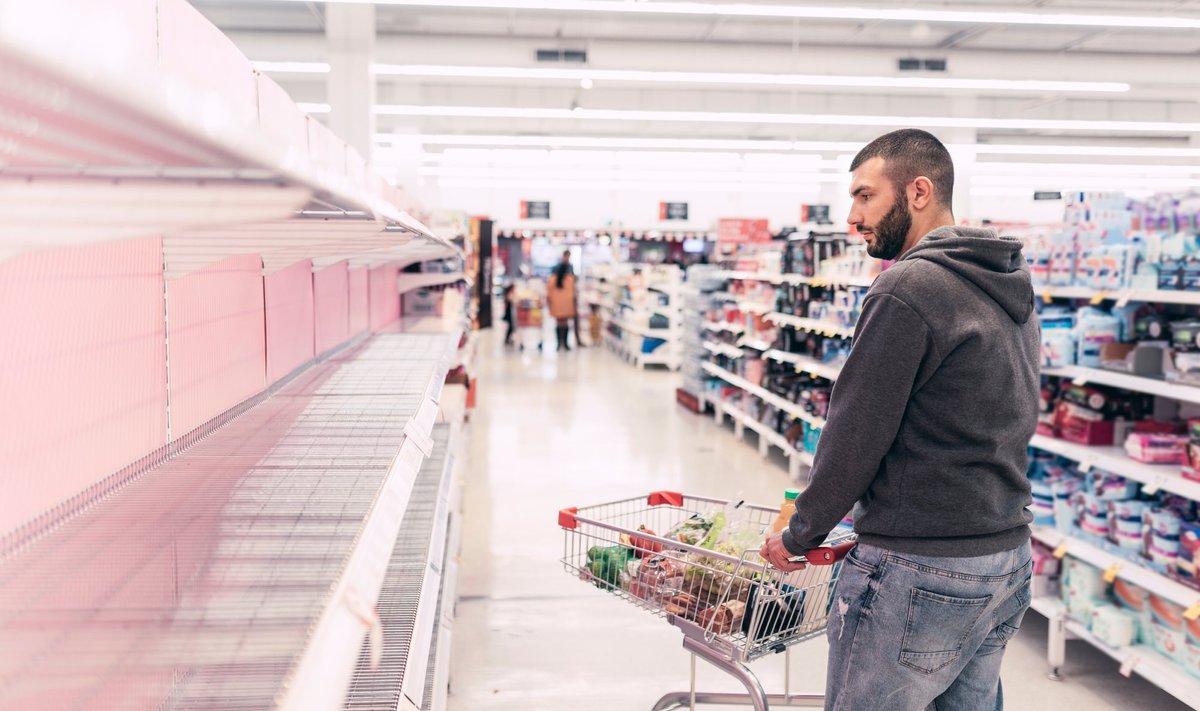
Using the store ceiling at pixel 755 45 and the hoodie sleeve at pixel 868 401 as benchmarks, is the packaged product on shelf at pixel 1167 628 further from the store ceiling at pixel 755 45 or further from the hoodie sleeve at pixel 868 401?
the store ceiling at pixel 755 45

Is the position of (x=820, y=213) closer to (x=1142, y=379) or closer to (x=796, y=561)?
(x=1142, y=379)

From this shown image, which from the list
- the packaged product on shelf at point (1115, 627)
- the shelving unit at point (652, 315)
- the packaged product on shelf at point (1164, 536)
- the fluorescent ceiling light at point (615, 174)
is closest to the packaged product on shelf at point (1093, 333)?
the packaged product on shelf at point (1164, 536)

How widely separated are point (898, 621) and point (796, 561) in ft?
0.97

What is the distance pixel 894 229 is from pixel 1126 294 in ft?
7.23

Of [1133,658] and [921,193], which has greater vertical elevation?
[921,193]

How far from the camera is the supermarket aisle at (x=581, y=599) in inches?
145

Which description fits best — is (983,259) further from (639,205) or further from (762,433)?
(639,205)

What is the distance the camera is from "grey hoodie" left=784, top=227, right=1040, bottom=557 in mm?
1882

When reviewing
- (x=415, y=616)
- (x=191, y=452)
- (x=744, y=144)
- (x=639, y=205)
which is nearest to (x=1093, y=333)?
(x=415, y=616)

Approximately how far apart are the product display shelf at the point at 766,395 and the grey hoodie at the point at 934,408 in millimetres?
4051

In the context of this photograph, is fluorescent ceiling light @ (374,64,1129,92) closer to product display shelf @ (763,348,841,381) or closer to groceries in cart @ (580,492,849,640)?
product display shelf @ (763,348,841,381)

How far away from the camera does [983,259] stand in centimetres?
196

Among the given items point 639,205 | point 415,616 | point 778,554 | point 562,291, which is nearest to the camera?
point 778,554

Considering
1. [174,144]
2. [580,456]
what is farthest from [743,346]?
[174,144]
